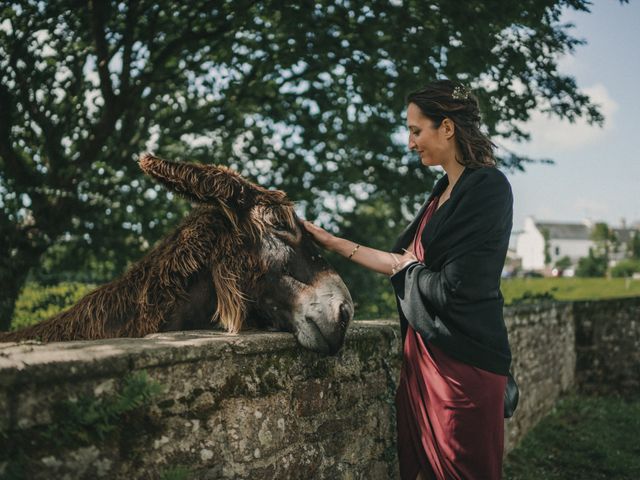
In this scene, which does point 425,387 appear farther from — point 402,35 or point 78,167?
point 78,167

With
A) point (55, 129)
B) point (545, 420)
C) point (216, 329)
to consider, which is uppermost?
point (55, 129)

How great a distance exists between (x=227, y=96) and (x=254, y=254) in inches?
216

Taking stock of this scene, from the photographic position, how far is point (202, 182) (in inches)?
130

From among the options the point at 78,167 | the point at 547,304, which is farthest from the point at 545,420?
the point at 78,167

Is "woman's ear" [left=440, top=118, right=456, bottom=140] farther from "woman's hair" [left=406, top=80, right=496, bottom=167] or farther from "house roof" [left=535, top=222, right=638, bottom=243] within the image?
"house roof" [left=535, top=222, right=638, bottom=243]

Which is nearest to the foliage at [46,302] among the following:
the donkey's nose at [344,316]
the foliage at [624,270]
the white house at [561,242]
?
the donkey's nose at [344,316]

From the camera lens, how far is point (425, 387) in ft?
9.37

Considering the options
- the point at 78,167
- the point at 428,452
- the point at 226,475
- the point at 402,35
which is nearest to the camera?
the point at 226,475

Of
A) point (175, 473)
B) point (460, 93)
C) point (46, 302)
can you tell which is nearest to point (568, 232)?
point (46, 302)

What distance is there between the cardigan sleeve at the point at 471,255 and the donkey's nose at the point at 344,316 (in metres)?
0.35

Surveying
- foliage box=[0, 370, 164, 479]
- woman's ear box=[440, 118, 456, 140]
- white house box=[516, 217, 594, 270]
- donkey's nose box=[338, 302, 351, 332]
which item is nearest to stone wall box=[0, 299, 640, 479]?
foliage box=[0, 370, 164, 479]

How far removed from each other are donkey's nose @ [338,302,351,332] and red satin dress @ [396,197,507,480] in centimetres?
36

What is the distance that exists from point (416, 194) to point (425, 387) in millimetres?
6317

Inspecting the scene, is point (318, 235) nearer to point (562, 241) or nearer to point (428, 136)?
point (428, 136)
